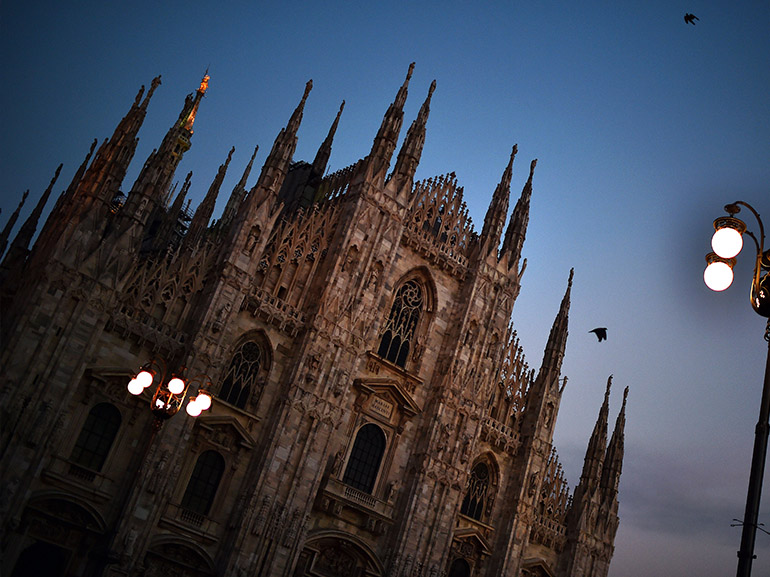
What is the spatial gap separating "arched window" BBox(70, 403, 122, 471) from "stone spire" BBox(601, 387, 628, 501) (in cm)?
2431

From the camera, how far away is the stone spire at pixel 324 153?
123 ft

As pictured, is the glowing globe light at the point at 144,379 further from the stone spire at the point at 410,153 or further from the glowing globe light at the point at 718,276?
the stone spire at the point at 410,153

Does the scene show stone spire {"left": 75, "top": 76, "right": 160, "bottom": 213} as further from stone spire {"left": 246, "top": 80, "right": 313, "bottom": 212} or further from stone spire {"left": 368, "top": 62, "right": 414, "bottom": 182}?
stone spire {"left": 368, "top": 62, "right": 414, "bottom": 182}

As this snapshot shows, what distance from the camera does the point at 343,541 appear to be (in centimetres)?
A: 2814

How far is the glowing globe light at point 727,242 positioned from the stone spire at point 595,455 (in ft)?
97.6

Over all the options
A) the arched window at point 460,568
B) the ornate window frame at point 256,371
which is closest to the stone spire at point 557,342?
the arched window at point 460,568

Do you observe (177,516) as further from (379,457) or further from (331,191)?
(331,191)

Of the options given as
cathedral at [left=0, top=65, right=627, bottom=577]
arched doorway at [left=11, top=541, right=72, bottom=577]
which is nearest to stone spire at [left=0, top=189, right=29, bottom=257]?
cathedral at [left=0, top=65, right=627, bottom=577]

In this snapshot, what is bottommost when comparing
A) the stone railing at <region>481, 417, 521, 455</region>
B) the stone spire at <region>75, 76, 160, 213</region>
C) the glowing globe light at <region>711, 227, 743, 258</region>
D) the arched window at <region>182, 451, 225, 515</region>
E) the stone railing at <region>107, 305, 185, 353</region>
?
the arched window at <region>182, 451, 225, 515</region>

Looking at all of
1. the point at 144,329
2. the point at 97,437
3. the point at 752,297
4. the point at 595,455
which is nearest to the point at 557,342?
the point at 595,455

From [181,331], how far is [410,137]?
14.4 meters

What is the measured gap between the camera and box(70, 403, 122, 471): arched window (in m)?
23.6

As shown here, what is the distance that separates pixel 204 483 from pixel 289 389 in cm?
436

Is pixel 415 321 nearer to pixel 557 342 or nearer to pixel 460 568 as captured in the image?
pixel 557 342
